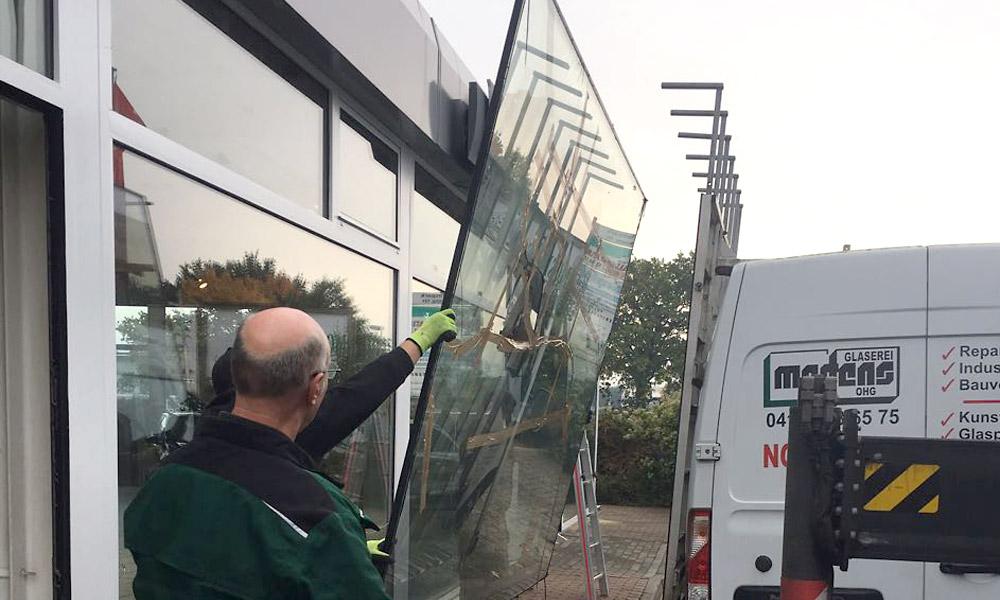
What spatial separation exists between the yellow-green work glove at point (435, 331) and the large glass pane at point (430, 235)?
8.43 feet

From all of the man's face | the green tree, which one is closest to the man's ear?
the man's face

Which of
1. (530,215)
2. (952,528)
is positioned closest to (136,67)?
(530,215)

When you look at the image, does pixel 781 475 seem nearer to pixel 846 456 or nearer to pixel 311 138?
pixel 846 456

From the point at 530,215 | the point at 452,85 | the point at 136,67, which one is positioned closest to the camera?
the point at 136,67

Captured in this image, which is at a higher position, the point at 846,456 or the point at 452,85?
the point at 452,85

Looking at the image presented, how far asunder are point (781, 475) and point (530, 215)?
1563 millimetres

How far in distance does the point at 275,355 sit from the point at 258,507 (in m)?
0.30

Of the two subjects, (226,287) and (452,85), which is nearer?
(226,287)

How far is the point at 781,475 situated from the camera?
368cm

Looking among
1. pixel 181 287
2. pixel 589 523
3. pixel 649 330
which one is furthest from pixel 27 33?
pixel 649 330

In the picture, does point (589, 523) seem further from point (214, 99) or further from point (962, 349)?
point (214, 99)

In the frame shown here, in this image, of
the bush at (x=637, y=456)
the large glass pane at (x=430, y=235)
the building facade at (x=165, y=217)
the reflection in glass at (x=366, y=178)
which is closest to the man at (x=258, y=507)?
the building facade at (x=165, y=217)

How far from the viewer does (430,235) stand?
20.8 feet

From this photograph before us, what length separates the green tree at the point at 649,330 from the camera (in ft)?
173
